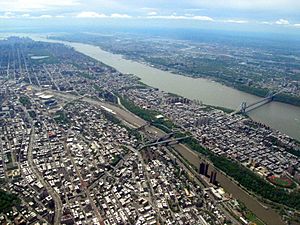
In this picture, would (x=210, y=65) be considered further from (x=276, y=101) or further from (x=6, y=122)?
(x=6, y=122)

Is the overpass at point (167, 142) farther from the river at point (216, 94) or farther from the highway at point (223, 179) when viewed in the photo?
the river at point (216, 94)

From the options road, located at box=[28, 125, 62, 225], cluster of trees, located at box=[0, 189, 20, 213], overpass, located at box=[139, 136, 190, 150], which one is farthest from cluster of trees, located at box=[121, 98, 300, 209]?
cluster of trees, located at box=[0, 189, 20, 213]

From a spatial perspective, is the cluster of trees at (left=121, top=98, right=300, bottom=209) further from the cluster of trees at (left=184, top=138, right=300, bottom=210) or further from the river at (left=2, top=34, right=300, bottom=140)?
the river at (left=2, top=34, right=300, bottom=140)

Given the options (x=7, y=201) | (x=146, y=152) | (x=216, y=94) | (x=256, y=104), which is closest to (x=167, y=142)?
(x=146, y=152)

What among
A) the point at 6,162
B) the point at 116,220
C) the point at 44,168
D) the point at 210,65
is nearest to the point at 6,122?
the point at 6,162

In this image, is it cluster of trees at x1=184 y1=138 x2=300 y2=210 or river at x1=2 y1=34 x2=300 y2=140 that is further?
river at x1=2 y1=34 x2=300 y2=140

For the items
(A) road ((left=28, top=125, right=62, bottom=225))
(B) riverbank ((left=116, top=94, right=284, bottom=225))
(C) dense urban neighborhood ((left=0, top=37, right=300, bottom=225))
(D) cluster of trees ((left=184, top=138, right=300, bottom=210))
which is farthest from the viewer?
(D) cluster of trees ((left=184, top=138, right=300, bottom=210))

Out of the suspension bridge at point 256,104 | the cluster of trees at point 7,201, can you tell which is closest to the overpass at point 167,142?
the cluster of trees at point 7,201
